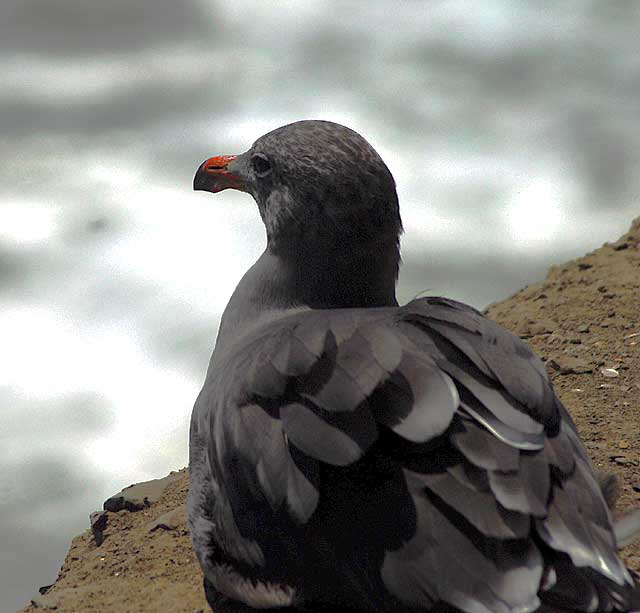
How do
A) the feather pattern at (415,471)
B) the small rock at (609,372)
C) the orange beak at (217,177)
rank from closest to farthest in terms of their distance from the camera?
the feather pattern at (415,471), the orange beak at (217,177), the small rock at (609,372)

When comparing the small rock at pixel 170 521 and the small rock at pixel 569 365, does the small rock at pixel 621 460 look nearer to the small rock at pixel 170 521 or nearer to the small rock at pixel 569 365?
the small rock at pixel 569 365

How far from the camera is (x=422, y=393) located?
2.81 m

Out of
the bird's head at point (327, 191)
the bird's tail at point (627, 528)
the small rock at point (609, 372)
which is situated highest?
the bird's head at point (327, 191)

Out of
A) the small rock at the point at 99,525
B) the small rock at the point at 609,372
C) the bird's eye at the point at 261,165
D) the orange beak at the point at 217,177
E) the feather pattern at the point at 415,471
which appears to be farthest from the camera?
the small rock at the point at 609,372

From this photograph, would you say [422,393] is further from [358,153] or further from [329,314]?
[358,153]

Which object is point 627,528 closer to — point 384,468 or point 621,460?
point 621,460

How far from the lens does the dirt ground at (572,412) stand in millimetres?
3643

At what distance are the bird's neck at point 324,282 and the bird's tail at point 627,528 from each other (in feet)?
3.06

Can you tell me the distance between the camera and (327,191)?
3367 millimetres

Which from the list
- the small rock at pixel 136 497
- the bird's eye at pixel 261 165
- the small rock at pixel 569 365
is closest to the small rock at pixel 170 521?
the small rock at pixel 136 497

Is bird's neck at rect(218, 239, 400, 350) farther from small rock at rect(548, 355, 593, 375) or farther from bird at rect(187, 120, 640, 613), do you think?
small rock at rect(548, 355, 593, 375)

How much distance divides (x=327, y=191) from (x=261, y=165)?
1.16 feet

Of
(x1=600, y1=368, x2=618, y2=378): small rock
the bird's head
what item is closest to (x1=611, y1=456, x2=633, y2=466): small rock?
(x1=600, y1=368, x2=618, y2=378): small rock

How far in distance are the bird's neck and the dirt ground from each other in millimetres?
798
